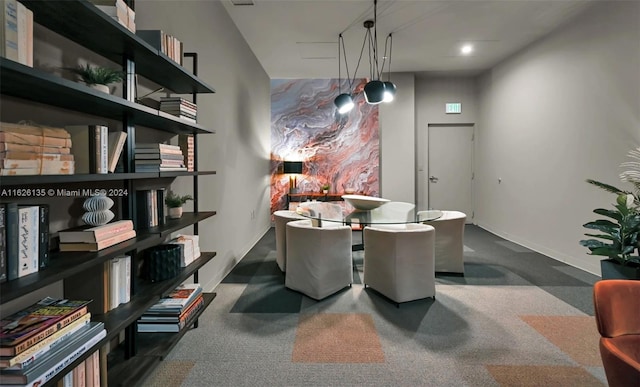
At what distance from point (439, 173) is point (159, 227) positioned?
587 cm

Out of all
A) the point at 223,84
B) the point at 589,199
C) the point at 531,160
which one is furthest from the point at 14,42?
the point at 531,160

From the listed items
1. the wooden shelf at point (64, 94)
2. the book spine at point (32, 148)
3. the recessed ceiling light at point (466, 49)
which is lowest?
the book spine at point (32, 148)

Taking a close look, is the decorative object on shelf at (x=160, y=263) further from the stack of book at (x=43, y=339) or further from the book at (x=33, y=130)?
the book at (x=33, y=130)

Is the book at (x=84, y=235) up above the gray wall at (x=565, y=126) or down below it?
below

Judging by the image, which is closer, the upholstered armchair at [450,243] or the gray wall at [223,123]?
the gray wall at [223,123]

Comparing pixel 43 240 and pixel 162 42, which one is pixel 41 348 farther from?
pixel 162 42

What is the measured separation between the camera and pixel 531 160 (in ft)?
14.9

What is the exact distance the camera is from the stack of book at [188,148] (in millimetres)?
2205

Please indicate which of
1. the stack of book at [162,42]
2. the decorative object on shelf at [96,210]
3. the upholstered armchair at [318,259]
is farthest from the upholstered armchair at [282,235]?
the decorative object on shelf at [96,210]

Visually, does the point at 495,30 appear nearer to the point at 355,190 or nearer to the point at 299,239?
the point at 355,190

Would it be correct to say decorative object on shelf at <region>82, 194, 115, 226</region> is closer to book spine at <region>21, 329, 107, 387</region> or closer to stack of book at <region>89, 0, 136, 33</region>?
book spine at <region>21, 329, 107, 387</region>

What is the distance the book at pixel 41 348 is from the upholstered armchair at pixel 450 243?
303 cm

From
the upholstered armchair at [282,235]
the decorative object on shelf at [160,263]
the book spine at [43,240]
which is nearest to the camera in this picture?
the book spine at [43,240]

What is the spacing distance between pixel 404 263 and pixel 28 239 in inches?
94.3
